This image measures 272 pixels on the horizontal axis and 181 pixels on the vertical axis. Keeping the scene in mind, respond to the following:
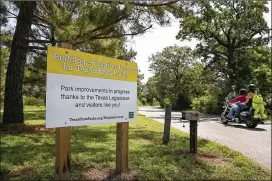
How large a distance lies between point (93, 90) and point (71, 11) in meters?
5.87

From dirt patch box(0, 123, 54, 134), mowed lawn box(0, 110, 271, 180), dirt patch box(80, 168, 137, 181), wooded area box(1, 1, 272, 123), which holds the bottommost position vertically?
dirt patch box(80, 168, 137, 181)

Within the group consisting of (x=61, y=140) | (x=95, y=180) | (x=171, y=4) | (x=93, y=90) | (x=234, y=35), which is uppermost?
(x=234, y=35)

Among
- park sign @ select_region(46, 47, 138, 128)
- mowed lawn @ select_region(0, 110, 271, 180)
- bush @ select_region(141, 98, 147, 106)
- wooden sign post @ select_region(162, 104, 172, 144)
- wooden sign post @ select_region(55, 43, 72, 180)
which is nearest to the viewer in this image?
park sign @ select_region(46, 47, 138, 128)

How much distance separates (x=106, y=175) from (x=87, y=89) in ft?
4.62

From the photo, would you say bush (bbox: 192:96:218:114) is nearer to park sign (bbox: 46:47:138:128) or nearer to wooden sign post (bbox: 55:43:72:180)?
park sign (bbox: 46:47:138:128)

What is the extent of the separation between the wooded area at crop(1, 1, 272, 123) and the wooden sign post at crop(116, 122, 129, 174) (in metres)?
1.18

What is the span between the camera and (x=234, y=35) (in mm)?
26641

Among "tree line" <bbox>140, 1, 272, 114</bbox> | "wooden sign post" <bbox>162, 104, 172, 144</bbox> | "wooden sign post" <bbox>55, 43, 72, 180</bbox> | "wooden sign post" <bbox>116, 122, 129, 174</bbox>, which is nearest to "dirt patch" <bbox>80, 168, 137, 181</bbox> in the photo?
"wooden sign post" <bbox>116, 122, 129, 174</bbox>

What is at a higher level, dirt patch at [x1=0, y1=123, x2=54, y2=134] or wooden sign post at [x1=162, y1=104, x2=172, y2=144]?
wooden sign post at [x1=162, y1=104, x2=172, y2=144]

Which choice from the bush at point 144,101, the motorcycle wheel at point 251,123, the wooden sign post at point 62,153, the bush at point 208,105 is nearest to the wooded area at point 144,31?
the bush at point 208,105

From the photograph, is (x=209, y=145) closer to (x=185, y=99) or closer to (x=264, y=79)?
(x=264, y=79)

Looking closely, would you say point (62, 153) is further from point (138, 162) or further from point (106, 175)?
point (138, 162)

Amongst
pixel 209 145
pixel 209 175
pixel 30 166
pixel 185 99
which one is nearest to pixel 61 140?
pixel 30 166

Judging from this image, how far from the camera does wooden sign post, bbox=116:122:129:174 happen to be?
4.84 m
